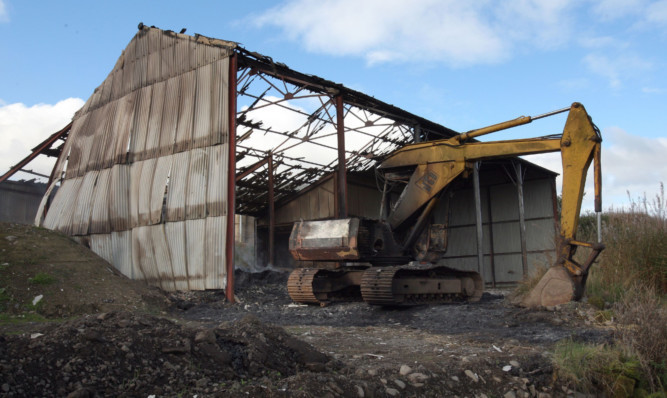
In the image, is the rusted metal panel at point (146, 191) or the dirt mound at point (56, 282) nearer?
the dirt mound at point (56, 282)

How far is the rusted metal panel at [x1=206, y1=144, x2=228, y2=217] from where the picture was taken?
15.1 meters

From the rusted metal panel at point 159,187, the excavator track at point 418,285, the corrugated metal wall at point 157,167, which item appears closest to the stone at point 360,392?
the excavator track at point 418,285

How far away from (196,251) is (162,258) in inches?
59.9

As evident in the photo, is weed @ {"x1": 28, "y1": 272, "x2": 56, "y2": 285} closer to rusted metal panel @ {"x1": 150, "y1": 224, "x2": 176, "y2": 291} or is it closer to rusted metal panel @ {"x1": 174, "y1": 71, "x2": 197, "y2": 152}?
rusted metal panel @ {"x1": 150, "y1": 224, "x2": 176, "y2": 291}

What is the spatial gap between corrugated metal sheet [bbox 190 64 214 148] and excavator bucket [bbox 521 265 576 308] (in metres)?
9.12

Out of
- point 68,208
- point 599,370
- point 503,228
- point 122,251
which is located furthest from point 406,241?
point 68,208

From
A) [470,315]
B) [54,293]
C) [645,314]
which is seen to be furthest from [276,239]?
[645,314]

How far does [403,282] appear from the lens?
1236 centimetres

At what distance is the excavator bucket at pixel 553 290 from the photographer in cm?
1018

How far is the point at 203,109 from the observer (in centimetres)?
1622

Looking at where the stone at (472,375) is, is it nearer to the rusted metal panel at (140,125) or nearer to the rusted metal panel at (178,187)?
the rusted metal panel at (178,187)

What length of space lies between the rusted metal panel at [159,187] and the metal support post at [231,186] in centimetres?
264

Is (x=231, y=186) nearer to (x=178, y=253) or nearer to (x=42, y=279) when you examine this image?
(x=178, y=253)

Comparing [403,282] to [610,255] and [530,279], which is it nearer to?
[530,279]
